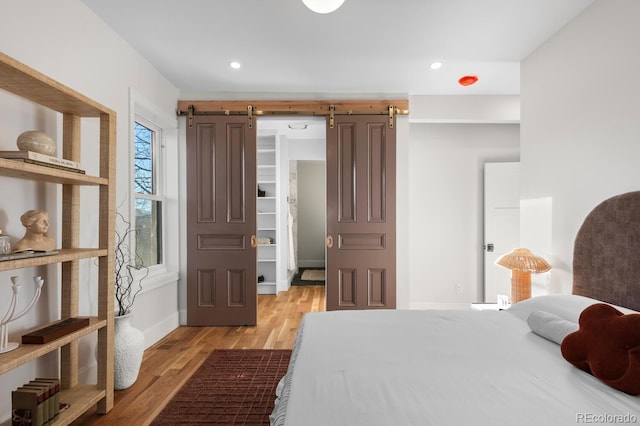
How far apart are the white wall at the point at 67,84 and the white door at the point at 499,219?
3682 mm

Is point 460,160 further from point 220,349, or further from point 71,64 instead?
point 71,64

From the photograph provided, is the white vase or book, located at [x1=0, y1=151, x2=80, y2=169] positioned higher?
book, located at [x1=0, y1=151, x2=80, y2=169]

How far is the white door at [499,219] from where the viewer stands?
3.67 metres

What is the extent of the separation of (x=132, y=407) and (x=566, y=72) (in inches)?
141

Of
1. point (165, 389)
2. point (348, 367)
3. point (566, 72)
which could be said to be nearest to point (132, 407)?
point (165, 389)

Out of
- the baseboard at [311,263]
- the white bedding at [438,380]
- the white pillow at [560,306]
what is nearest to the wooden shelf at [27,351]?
the white bedding at [438,380]

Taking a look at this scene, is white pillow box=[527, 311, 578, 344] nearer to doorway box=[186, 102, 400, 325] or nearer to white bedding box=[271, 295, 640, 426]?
white bedding box=[271, 295, 640, 426]

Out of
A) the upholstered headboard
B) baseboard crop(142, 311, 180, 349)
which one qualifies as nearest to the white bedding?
the upholstered headboard

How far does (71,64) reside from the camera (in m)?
1.98

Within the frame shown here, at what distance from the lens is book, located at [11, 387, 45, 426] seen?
139 centimetres

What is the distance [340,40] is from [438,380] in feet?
7.74

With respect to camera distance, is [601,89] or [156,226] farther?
[156,226]

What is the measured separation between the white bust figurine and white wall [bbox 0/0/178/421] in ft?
0.61

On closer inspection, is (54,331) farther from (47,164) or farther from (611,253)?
(611,253)
